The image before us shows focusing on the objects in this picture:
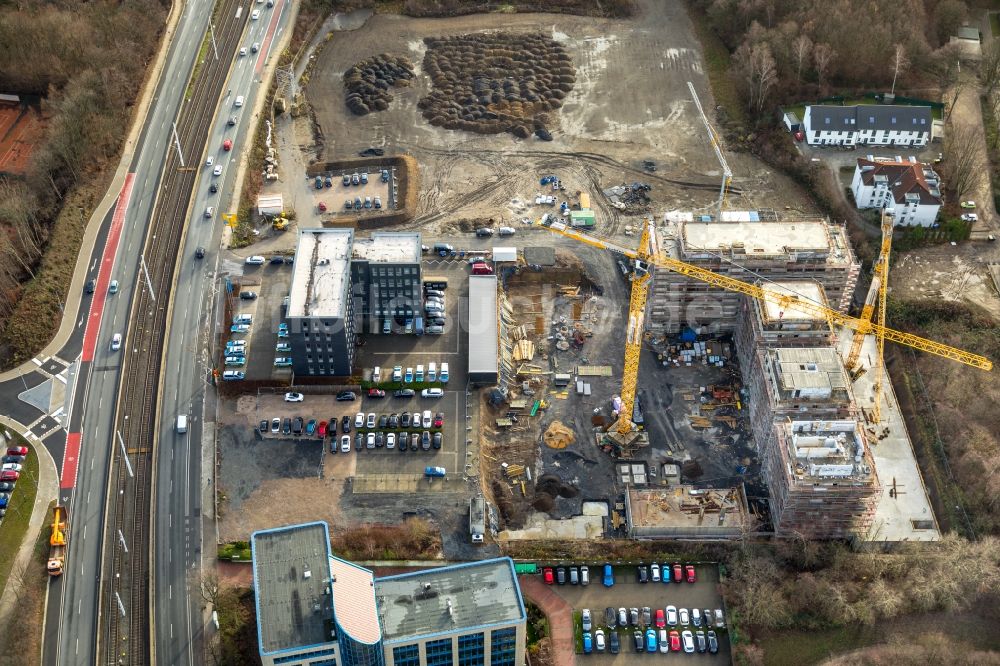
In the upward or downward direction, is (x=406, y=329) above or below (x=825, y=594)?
above

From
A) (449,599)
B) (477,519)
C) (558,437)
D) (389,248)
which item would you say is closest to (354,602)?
(449,599)

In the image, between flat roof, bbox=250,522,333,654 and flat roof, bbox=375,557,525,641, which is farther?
flat roof, bbox=375,557,525,641

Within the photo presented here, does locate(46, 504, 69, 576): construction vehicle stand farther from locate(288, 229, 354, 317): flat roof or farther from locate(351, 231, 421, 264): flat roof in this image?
locate(351, 231, 421, 264): flat roof

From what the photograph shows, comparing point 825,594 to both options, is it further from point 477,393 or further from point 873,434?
point 477,393

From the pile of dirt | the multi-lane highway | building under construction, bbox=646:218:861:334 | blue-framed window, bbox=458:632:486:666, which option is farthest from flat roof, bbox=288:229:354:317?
blue-framed window, bbox=458:632:486:666

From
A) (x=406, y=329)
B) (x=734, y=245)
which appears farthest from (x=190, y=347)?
(x=734, y=245)

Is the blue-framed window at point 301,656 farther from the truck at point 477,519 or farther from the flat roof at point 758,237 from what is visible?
the flat roof at point 758,237

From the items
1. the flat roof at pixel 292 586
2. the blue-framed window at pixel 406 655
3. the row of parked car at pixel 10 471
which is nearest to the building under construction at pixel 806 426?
the blue-framed window at pixel 406 655
